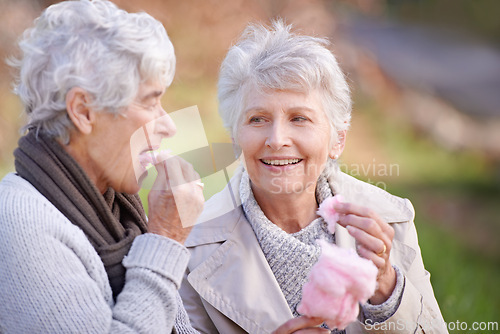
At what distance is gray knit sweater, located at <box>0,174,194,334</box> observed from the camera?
1.66 meters

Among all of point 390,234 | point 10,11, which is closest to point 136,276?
point 390,234

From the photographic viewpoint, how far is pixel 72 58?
1.77 m

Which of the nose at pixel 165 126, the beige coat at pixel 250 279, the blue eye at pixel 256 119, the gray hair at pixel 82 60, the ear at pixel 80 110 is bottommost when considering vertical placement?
the beige coat at pixel 250 279

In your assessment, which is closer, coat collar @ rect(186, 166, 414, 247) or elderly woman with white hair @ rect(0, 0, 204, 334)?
elderly woman with white hair @ rect(0, 0, 204, 334)

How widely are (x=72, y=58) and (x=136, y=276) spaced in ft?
2.25

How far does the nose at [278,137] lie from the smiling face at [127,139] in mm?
594

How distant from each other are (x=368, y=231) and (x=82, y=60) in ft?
3.75

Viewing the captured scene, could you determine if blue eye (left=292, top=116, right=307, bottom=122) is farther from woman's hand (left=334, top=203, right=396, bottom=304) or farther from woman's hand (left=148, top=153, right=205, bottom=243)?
woman's hand (left=148, top=153, right=205, bottom=243)

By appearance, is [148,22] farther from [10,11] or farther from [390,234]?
[10,11]

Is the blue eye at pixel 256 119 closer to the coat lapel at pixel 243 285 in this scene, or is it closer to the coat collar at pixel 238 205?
the coat collar at pixel 238 205

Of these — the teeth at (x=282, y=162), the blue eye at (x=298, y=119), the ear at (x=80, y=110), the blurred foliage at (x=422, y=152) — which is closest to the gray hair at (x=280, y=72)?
the blue eye at (x=298, y=119)

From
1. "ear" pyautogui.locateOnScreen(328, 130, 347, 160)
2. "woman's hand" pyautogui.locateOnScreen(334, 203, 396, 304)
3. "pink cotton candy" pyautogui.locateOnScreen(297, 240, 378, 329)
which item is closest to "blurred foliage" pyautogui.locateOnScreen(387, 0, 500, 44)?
"ear" pyautogui.locateOnScreen(328, 130, 347, 160)

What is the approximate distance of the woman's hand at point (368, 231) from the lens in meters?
2.13

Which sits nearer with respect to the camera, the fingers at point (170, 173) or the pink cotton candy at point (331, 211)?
the fingers at point (170, 173)
